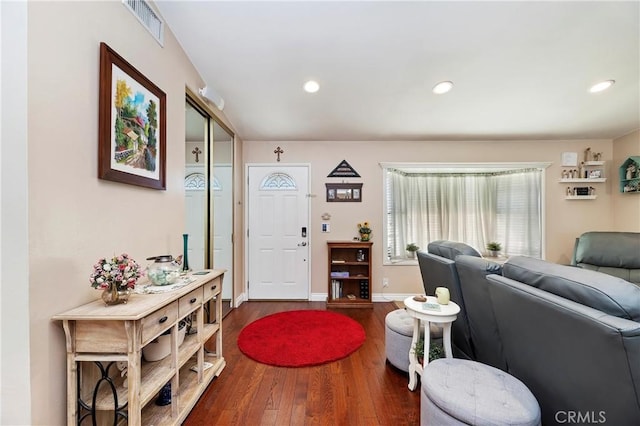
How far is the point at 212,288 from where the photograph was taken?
2070 millimetres

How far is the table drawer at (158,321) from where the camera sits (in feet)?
4.21

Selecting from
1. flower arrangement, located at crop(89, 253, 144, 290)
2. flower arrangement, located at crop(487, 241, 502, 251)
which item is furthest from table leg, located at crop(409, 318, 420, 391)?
flower arrangement, located at crop(487, 241, 502, 251)

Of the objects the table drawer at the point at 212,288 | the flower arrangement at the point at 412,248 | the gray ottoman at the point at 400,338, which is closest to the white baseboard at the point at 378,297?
the flower arrangement at the point at 412,248

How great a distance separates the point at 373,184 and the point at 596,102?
110 inches

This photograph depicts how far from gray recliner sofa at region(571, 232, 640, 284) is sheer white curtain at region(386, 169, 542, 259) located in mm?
714

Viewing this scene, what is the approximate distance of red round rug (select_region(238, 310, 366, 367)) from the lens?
7.83 ft

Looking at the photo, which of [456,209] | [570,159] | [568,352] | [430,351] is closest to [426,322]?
[430,351]

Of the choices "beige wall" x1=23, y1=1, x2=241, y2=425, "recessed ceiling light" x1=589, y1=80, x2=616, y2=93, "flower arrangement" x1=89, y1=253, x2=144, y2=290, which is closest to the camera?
"beige wall" x1=23, y1=1, x2=241, y2=425

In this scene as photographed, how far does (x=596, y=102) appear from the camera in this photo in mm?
3080

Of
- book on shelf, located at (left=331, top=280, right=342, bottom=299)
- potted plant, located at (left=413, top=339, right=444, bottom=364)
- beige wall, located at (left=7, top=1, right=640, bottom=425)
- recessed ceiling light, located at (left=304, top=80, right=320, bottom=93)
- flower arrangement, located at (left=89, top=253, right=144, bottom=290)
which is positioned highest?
recessed ceiling light, located at (left=304, top=80, right=320, bottom=93)

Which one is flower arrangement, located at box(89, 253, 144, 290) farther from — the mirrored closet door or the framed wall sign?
the framed wall sign

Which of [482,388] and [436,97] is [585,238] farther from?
[482,388]

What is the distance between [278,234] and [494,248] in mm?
3519

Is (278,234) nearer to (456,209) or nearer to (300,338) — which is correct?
(300,338)
